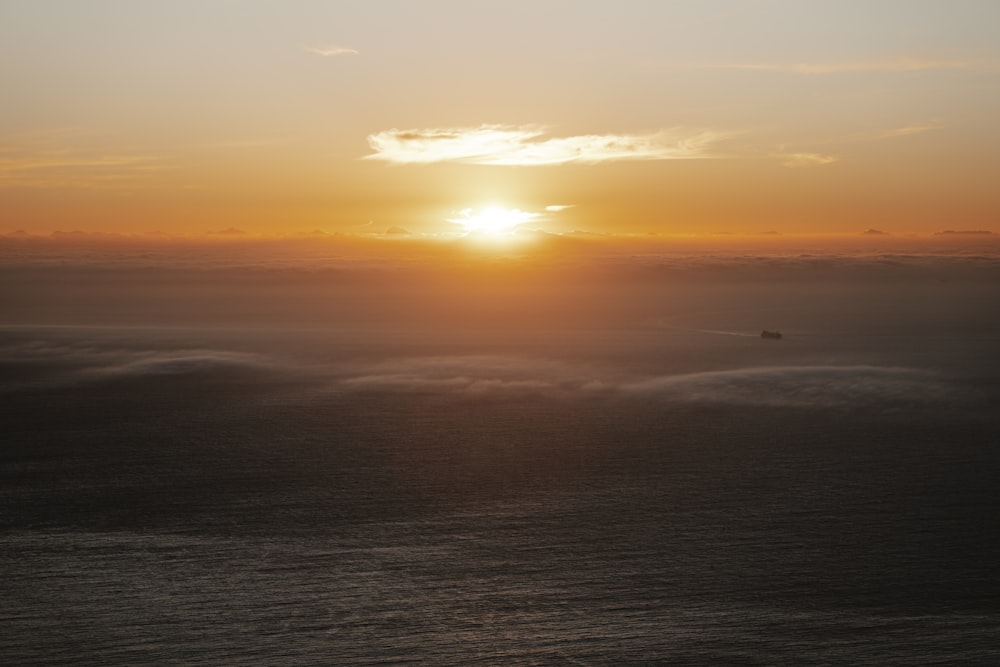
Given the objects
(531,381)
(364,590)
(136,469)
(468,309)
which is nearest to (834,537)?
(364,590)

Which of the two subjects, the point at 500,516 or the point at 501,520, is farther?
the point at 500,516

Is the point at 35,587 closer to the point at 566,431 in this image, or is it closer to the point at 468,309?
the point at 566,431

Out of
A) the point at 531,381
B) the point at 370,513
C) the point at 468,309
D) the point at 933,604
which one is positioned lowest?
the point at 933,604

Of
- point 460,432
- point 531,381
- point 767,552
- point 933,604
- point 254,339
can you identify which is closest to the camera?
point 933,604
